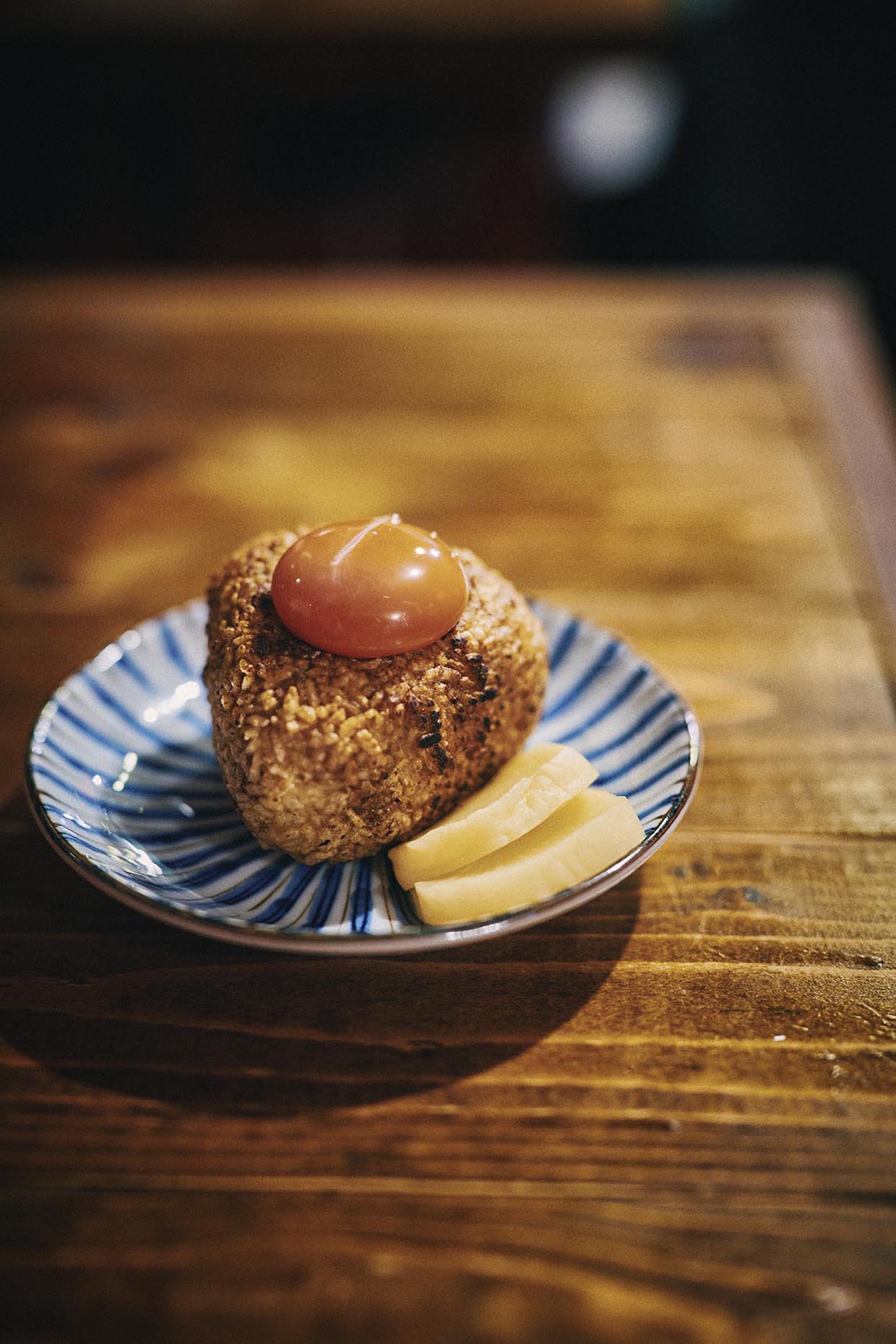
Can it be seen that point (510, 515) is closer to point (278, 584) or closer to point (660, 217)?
point (278, 584)

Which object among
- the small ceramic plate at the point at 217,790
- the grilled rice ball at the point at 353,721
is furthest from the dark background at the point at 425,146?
the grilled rice ball at the point at 353,721

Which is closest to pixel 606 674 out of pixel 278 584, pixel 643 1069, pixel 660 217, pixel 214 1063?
pixel 278 584

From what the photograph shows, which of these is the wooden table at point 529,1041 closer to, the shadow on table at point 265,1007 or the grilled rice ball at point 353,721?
the shadow on table at point 265,1007

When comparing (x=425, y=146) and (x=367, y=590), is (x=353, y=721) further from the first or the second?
(x=425, y=146)

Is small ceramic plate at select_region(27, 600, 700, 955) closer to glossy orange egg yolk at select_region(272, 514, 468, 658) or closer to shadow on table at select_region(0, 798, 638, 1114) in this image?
shadow on table at select_region(0, 798, 638, 1114)

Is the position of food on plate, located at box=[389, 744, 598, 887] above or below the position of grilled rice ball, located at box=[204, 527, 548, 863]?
below

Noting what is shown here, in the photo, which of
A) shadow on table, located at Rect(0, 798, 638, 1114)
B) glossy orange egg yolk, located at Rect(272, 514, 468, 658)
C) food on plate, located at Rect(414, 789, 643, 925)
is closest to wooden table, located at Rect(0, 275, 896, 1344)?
shadow on table, located at Rect(0, 798, 638, 1114)

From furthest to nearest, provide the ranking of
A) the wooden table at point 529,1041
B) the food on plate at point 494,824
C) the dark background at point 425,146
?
the dark background at point 425,146
the food on plate at point 494,824
the wooden table at point 529,1041
